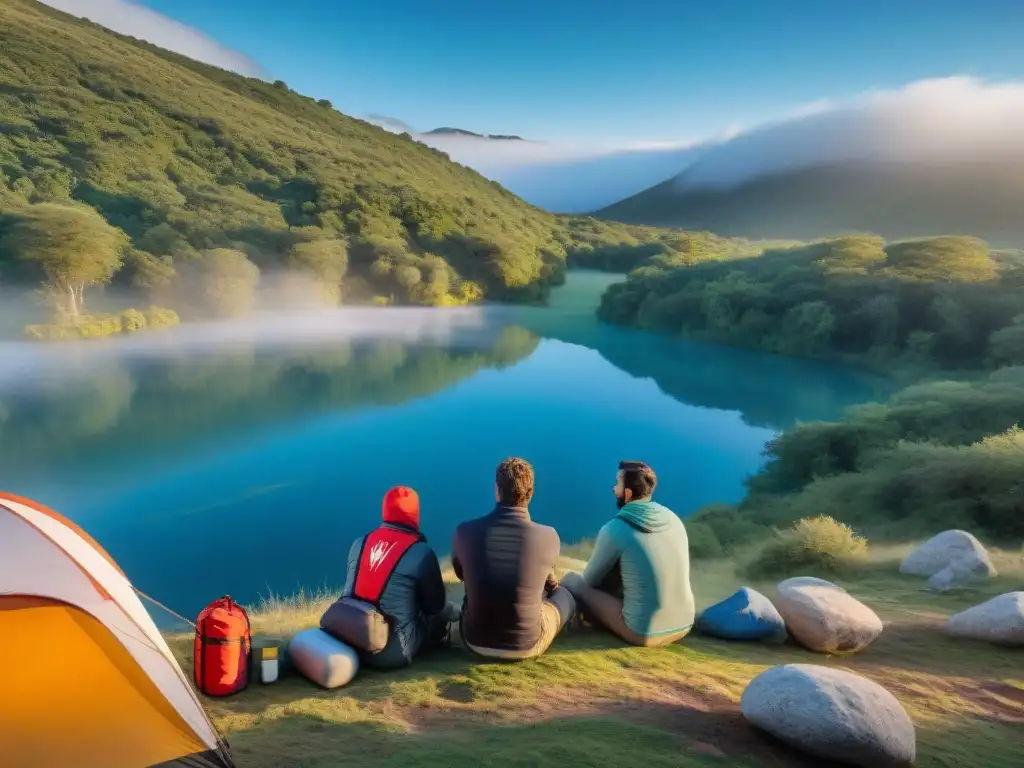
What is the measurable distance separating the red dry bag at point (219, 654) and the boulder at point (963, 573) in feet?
20.8

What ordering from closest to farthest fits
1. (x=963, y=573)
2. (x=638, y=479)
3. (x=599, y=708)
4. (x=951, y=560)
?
(x=599, y=708), (x=638, y=479), (x=963, y=573), (x=951, y=560)

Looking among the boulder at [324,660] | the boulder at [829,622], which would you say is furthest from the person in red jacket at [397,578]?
the boulder at [829,622]

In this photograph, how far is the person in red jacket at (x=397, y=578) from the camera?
432 cm

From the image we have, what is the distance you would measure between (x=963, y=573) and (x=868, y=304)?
1142 inches

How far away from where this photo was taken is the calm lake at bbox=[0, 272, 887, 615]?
13078 millimetres

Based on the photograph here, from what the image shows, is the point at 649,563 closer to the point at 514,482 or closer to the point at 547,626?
the point at 547,626

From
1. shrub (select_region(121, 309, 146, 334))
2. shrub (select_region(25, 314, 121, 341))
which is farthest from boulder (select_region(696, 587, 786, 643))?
shrub (select_region(121, 309, 146, 334))

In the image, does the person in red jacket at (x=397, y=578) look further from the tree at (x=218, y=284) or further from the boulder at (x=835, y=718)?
the tree at (x=218, y=284)

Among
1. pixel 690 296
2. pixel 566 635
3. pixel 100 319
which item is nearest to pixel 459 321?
pixel 690 296

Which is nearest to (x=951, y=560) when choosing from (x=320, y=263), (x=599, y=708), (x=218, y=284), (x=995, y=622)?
(x=995, y=622)

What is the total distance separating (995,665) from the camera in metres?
4.79

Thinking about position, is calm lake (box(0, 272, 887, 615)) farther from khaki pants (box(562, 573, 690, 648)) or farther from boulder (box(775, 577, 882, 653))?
boulder (box(775, 577, 882, 653))

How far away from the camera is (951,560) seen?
738cm

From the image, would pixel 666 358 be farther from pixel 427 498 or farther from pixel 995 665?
pixel 995 665
